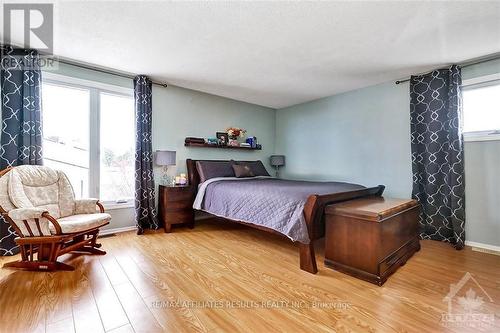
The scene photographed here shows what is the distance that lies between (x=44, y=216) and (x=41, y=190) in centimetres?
66

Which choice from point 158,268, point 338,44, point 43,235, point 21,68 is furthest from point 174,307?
point 21,68

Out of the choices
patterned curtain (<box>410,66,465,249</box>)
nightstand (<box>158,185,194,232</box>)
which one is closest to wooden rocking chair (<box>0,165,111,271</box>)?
nightstand (<box>158,185,194,232</box>)

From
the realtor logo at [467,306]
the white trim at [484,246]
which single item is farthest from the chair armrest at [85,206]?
the white trim at [484,246]

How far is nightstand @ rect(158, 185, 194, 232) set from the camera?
336 centimetres

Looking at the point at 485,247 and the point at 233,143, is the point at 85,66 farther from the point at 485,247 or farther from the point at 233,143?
the point at 485,247

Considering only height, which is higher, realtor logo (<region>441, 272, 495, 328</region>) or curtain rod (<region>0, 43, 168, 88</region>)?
curtain rod (<region>0, 43, 168, 88</region>)

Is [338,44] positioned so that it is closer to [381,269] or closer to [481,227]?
[381,269]

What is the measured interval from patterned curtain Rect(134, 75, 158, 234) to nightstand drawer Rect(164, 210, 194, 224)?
249 mm

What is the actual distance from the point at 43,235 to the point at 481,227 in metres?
4.78

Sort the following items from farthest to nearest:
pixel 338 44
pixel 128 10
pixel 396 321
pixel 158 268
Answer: pixel 338 44
pixel 158 268
pixel 128 10
pixel 396 321

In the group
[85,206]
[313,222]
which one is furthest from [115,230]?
[313,222]

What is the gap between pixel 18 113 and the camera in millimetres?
2506

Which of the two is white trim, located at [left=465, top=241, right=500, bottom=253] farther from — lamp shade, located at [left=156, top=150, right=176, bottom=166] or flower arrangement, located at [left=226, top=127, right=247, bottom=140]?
lamp shade, located at [left=156, top=150, right=176, bottom=166]

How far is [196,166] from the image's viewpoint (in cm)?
384
